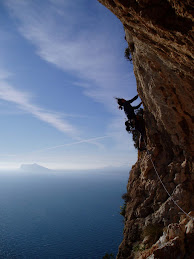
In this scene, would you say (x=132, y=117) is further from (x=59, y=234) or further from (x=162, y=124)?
(x=59, y=234)

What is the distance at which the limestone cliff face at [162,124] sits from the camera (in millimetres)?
3791

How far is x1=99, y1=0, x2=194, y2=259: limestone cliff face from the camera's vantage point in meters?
3.79

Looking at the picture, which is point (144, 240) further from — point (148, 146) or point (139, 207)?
point (148, 146)

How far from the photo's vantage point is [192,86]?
6.37 meters

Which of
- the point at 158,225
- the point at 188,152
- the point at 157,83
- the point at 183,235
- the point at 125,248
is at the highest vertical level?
the point at 157,83

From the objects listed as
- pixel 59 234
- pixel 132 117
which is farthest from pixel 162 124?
pixel 59 234

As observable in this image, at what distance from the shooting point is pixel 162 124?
10180mm

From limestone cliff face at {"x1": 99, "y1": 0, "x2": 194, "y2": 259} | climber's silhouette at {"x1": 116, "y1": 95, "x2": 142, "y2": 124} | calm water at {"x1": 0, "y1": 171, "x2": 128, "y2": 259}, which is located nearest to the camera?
limestone cliff face at {"x1": 99, "y1": 0, "x2": 194, "y2": 259}

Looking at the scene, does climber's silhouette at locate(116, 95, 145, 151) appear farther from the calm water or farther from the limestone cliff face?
the calm water

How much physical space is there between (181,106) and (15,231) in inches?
3493

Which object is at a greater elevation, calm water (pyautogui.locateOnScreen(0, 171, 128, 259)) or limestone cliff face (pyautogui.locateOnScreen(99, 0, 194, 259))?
limestone cliff face (pyautogui.locateOnScreen(99, 0, 194, 259))

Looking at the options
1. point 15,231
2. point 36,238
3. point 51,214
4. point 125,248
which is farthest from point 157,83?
point 51,214

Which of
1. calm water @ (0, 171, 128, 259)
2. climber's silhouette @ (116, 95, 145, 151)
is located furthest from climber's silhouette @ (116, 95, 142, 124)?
calm water @ (0, 171, 128, 259)

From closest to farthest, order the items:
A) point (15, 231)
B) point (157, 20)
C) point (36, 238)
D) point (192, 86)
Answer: point (157, 20) < point (192, 86) < point (36, 238) < point (15, 231)
